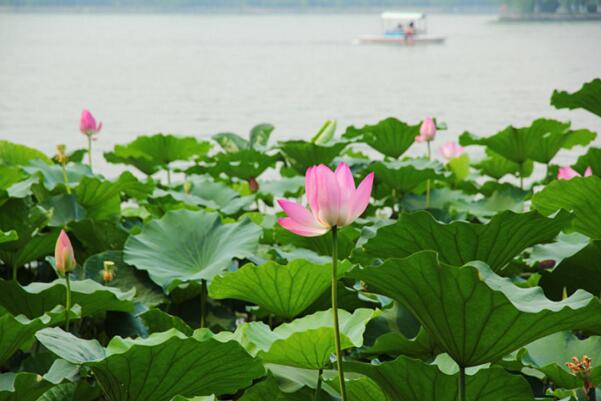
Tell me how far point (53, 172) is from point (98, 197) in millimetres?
226

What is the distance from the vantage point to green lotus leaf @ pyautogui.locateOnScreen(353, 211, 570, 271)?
0.94 meters

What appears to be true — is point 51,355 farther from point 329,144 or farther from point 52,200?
point 329,144

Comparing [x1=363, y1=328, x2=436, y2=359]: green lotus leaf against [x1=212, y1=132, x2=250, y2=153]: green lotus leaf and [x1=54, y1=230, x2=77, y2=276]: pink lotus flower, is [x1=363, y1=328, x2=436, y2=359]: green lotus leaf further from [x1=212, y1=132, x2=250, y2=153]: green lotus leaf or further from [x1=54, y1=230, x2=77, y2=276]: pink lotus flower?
[x1=212, y1=132, x2=250, y2=153]: green lotus leaf

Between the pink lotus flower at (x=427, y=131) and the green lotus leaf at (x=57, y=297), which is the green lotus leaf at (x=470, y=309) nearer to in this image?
the green lotus leaf at (x=57, y=297)

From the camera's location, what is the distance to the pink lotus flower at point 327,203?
2.41 ft

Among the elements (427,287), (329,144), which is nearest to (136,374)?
(427,287)

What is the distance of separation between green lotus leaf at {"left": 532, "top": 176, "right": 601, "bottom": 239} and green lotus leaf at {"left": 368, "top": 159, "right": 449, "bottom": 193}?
1.14ft

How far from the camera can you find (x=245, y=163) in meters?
1.80

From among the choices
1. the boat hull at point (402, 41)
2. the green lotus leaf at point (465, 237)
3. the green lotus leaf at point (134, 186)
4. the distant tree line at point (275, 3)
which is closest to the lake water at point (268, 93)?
the green lotus leaf at point (134, 186)

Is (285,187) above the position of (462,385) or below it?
below

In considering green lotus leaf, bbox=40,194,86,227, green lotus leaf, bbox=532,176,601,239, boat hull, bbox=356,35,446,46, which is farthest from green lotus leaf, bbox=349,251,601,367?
boat hull, bbox=356,35,446,46

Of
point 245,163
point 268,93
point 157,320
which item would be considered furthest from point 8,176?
point 268,93

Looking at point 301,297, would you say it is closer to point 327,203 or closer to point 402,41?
point 327,203

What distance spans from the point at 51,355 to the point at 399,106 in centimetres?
512
